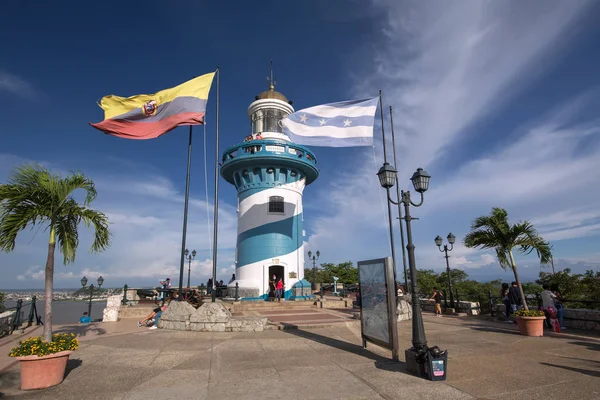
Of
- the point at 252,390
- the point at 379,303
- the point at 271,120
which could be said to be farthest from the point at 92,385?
the point at 271,120

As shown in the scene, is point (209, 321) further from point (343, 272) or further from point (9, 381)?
point (343, 272)

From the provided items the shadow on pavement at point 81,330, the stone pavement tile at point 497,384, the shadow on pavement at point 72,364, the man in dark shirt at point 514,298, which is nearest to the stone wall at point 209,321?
the shadow on pavement at point 81,330

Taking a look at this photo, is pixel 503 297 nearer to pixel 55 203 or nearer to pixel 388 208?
pixel 388 208

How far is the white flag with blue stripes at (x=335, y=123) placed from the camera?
1238cm

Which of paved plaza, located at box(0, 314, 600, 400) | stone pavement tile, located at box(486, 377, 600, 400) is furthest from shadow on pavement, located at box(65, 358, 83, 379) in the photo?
stone pavement tile, located at box(486, 377, 600, 400)

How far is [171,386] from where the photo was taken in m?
5.56

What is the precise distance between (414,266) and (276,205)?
15271mm

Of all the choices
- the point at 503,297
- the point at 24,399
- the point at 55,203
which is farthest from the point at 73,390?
the point at 503,297

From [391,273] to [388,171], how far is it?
275cm

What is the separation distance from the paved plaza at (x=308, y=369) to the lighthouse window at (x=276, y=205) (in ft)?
39.4

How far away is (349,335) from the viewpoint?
10.4m

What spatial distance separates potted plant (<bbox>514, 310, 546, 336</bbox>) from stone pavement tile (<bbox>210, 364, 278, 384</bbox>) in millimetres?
8412

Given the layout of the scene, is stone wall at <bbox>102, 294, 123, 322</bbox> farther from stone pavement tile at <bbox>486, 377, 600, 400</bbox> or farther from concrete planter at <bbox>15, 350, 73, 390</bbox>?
stone pavement tile at <bbox>486, 377, 600, 400</bbox>

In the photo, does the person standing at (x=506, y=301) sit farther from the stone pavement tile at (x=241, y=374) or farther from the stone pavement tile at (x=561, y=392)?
the stone pavement tile at (x=241, y=374)
